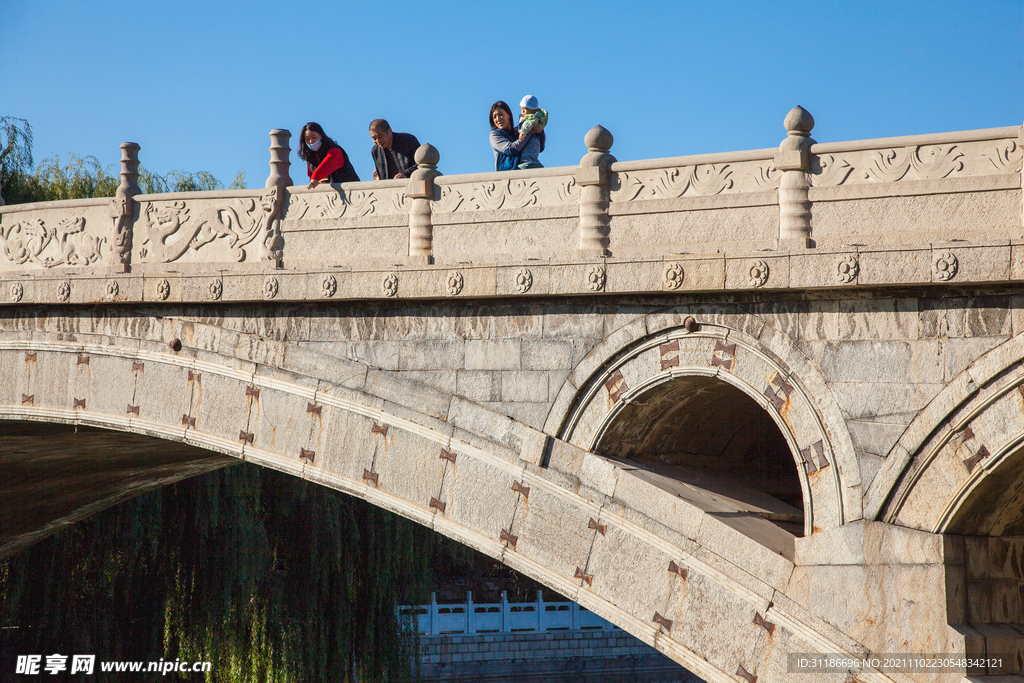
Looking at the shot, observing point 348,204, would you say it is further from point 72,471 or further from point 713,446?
point 72,471

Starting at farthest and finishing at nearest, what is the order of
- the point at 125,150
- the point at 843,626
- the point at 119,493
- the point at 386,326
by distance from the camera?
the point at 119,493, the point at 125,150, the point at 386,326, the point at 843,626

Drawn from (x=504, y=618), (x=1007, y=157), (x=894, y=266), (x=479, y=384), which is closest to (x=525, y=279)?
(x=479, y=384)

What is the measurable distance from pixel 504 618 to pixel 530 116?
56.0 feet

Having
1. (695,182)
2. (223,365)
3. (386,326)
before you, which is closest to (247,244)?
(223,365)

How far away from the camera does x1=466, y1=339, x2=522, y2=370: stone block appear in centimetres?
767

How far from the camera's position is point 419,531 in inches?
557

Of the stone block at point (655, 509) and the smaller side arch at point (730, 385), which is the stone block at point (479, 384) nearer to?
the smaller side arch at point (730, 385)

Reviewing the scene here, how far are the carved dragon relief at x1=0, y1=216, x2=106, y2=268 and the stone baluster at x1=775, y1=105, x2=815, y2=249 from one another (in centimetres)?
626

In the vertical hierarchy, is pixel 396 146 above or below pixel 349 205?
above

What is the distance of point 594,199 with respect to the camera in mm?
7566

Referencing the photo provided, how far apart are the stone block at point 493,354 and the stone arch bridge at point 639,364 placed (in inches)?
1.1

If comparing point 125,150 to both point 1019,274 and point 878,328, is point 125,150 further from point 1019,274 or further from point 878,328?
point 1019,274

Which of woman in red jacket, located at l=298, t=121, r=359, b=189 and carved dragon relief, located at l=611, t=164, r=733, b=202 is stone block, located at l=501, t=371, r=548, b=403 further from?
woman in red jacket, located at l=298, t=121, r=359, b=189

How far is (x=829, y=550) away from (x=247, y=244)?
544 centimetres
